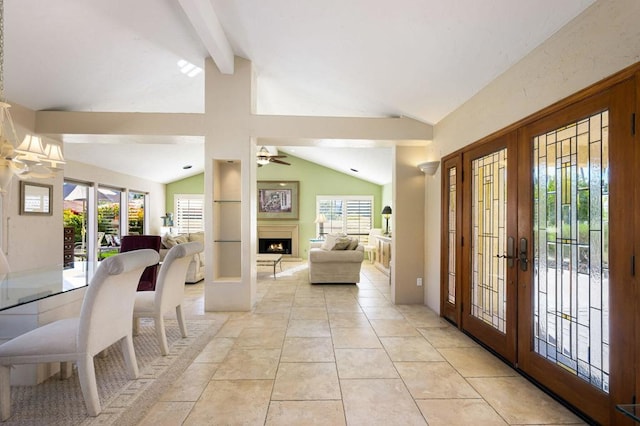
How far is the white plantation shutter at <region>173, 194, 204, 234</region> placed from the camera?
990cm

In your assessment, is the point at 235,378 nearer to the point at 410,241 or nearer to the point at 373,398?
the point at 373,398

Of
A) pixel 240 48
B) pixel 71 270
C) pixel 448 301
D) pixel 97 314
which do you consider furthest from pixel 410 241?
pixel 71 270

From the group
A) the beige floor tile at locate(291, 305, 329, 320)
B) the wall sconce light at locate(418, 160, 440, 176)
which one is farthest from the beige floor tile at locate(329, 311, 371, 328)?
the wall sconce light at locate(418, 160, 440, 176)

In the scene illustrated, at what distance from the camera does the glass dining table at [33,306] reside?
7.38 ft

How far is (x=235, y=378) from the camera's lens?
8.06ft

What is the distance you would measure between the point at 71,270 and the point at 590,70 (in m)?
4.71

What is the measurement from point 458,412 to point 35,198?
533 centimetres

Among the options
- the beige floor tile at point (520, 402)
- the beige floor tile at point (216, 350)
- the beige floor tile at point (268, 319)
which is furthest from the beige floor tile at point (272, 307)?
the beige floor tile at point (520, 402)

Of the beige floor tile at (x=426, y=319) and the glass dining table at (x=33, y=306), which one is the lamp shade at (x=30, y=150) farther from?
the beige floor tile at (x=426, y=319)

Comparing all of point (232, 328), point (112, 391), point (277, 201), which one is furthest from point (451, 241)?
point (277, 201)

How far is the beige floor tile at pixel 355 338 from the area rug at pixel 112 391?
1.37 meters

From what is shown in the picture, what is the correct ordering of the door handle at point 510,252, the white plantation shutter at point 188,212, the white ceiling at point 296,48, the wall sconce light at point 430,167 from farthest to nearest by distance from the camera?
the white plantation shutter at point 188,212 → the wall sconce light at point 430,167 → the door handle at point 510,252 → the white ceiling at point 296,48

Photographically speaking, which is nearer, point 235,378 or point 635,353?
point 635,353

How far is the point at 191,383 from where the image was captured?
238 cm
